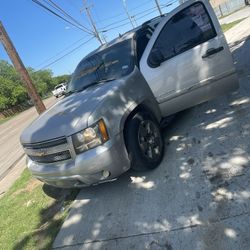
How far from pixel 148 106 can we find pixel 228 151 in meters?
1.28

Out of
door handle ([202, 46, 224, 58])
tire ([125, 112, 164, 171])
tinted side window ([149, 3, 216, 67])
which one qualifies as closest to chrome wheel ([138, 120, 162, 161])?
tire ([125, 112, 164, 171])

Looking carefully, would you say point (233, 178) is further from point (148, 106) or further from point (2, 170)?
point (2, 170)

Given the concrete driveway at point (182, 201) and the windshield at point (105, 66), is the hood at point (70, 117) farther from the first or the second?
the concrete driveway at point (182, 201)

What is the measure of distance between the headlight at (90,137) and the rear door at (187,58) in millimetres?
1379

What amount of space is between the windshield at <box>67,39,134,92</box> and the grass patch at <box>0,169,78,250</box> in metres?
1.83

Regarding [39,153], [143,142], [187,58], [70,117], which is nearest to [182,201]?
[143,142]

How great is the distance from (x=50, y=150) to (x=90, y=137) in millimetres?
618

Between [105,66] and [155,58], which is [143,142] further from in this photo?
[105,66]

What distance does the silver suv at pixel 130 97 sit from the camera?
12.8ft

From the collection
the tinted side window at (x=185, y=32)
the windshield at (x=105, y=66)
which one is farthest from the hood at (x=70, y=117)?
the tinted side window at (x=185, y=32)

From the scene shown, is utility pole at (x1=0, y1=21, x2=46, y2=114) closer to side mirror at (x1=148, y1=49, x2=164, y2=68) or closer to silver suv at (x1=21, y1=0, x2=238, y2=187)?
silver suv at (x1=21, y1=0, x2=238, y2=187)

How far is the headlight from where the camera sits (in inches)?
151

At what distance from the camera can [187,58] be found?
495cm

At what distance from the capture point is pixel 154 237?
3299 millimetres
